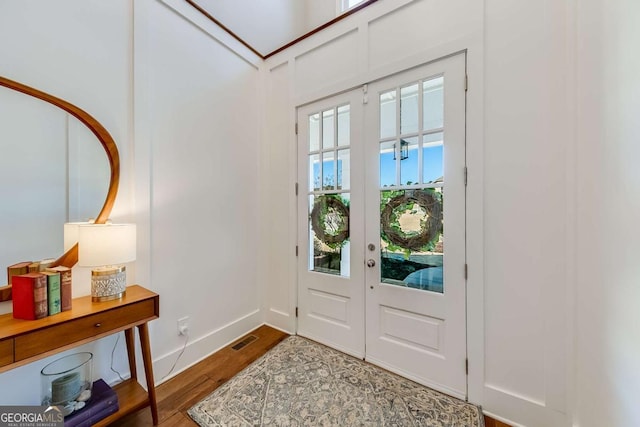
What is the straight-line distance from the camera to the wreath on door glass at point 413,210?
184 centimetres

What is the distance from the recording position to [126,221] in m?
1.78

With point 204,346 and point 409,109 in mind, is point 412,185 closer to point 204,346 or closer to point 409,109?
point 409,109

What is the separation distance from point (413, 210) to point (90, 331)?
6.91 feet

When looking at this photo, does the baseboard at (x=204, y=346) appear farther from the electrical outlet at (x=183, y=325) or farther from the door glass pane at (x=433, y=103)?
the door glass pane at (x=433, y=103)

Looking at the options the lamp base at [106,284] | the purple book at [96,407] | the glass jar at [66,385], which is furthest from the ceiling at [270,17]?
the purple book at [96,407]

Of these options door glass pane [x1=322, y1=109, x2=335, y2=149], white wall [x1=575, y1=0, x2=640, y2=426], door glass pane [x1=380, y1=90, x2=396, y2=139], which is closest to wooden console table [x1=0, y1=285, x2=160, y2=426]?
door glass pane [x1=322, y1=109, x2=335, y2=149]

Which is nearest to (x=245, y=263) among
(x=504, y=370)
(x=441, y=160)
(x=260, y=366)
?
(x=260, y=366)

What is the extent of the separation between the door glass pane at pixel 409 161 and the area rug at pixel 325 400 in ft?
4.98

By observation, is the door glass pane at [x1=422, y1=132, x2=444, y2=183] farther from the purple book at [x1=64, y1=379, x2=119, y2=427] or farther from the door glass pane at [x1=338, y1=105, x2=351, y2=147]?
the purple book at [x1=64, y1=379, x2=119, y2=427]

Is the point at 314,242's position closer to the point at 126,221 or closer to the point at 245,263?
the point at 245,263

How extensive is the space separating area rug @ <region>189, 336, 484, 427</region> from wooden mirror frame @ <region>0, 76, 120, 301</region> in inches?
48.2

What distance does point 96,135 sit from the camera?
64.6 inches

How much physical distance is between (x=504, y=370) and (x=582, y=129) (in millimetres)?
1486

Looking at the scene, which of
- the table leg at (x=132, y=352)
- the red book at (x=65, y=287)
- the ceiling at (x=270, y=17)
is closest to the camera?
the red book at (x=65, y=287)
